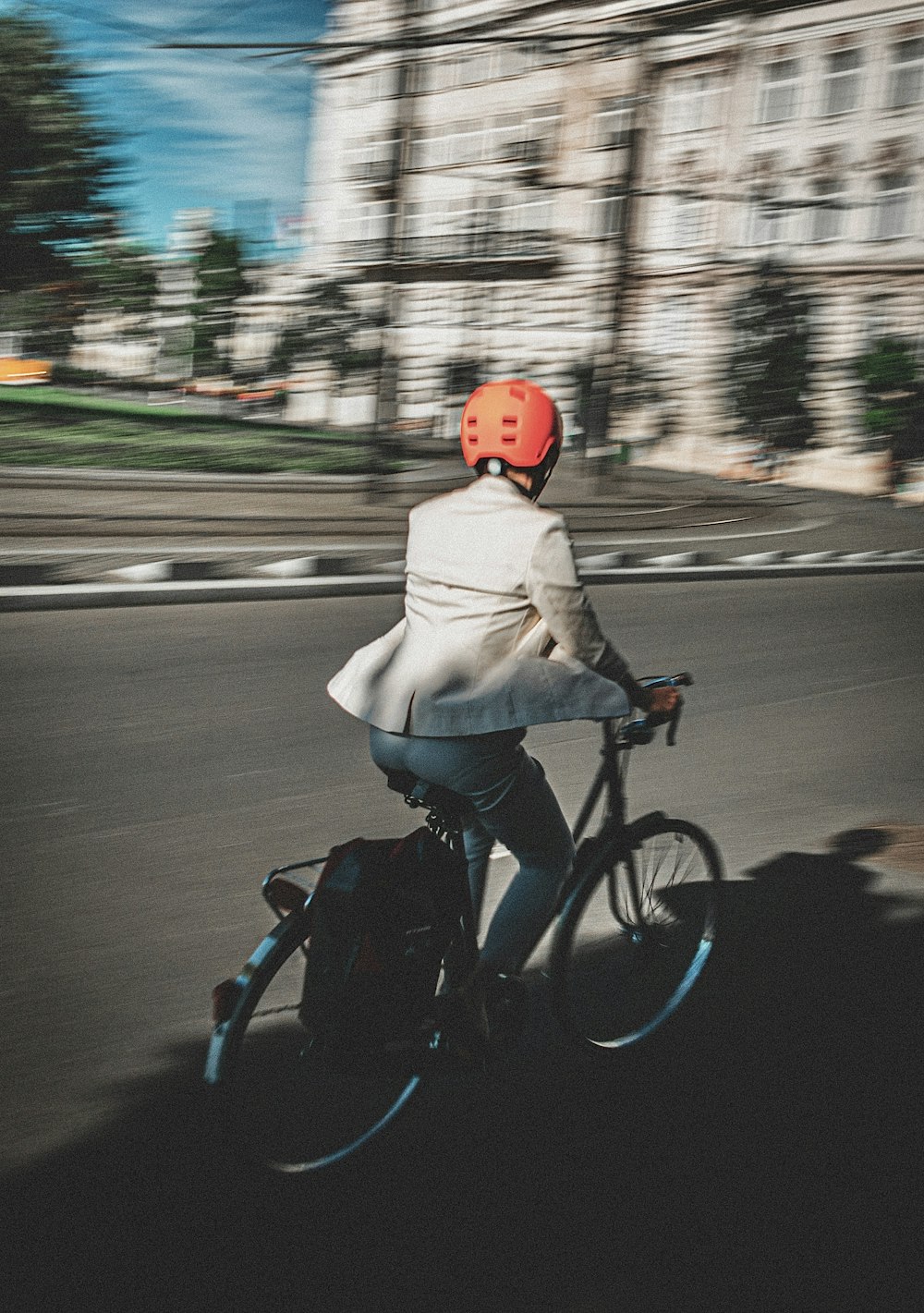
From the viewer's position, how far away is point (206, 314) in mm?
13445

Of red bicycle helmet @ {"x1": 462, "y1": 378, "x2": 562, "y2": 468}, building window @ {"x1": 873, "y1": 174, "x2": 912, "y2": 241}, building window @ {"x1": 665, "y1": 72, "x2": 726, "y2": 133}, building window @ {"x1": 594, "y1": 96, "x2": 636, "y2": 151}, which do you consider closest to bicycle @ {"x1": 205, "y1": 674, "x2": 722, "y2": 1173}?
red bicycle helmet @ {"x1": 462, "y1": 378, "x2": 562, "y2": 468}

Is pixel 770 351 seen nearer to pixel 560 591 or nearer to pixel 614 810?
pixel 614 810

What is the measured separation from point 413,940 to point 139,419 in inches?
681

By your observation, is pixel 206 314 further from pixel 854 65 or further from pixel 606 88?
pixel 854 65

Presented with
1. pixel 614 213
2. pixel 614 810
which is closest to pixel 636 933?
pixel 614 810

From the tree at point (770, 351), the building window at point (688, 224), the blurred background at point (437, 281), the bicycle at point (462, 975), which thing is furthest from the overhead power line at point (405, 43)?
the building window at point (688, 224)

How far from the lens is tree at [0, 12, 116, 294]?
41.9ft

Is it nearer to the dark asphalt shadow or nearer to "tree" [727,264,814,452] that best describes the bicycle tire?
the dark asphalt shadow

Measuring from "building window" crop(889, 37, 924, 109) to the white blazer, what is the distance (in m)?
30.1

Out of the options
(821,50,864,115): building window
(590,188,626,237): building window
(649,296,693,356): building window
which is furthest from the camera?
(821,50,864,115): building window

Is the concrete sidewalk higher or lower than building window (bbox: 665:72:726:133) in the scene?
lower

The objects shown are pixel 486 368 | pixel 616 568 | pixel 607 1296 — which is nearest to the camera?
pixel 607 1296

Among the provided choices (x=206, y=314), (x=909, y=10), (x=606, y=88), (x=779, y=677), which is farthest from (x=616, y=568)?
(x=909, y=10)

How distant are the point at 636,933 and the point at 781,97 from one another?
30132mm
